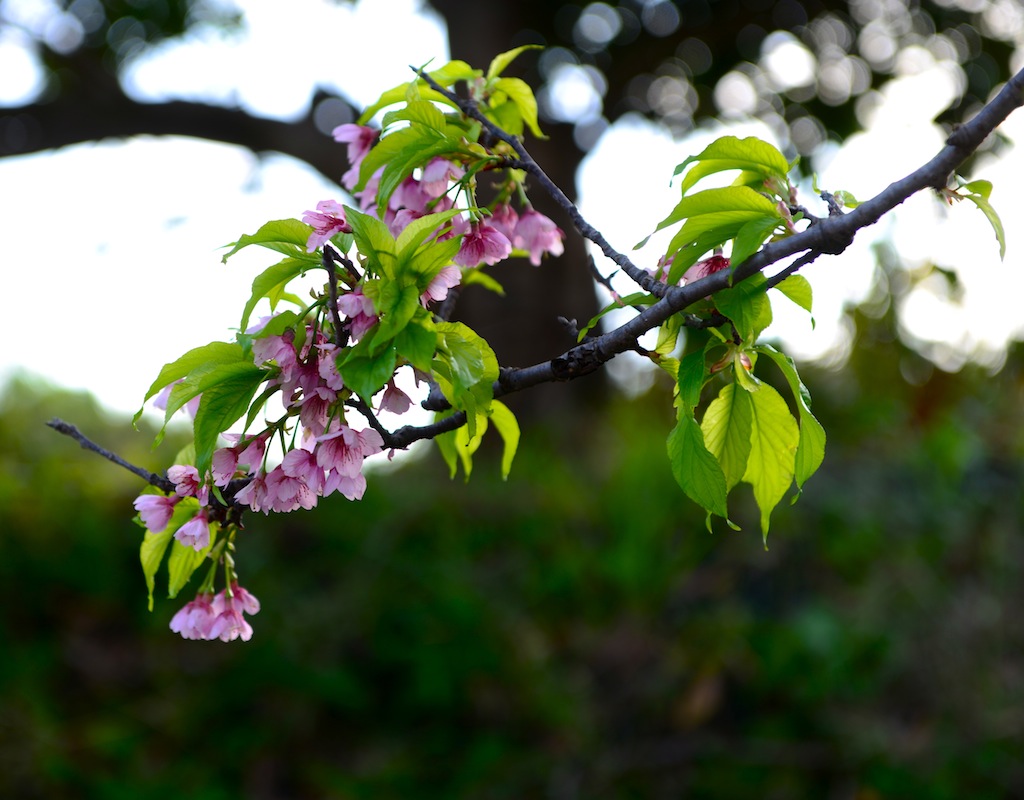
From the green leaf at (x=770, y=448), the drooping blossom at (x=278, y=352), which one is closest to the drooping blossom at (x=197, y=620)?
the drooping blossom at (x=278, y=352)

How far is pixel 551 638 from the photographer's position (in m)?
3.46

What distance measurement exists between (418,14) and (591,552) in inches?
137

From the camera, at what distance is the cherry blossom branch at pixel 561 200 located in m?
0.90

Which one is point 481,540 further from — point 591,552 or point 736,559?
point 736,559

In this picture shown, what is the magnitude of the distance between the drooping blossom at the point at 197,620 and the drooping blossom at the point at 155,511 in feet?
0.51

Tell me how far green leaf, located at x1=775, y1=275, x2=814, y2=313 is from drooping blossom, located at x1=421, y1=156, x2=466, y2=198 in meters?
0.35

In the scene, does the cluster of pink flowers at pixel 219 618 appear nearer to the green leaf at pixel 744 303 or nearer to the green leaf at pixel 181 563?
the green leaf at pixel 181 563

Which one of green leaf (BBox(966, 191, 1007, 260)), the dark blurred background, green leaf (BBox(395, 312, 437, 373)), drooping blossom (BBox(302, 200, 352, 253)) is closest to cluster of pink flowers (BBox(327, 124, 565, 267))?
drooping blossom (BBox(302, 200, 352, 253))

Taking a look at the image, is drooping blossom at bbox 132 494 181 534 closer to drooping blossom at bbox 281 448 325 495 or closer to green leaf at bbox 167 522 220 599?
green leaf at bbox 167 522 220 599

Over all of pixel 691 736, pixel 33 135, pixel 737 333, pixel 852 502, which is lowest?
pixel 691 736

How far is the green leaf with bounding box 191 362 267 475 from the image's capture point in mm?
802

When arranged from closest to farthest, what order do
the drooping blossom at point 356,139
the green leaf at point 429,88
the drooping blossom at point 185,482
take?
the drooping blossom at point 185,482 < the green leaf at point 429,88 < the drooping blossom at point 356,139

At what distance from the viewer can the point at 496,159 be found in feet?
3.06

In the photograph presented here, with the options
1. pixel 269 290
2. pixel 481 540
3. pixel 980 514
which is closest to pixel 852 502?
pixel 980 514
